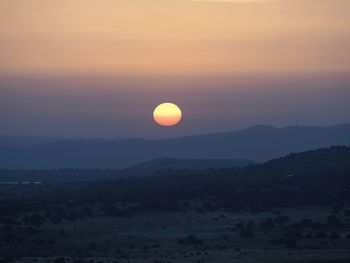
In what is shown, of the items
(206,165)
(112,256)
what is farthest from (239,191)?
(206,165)

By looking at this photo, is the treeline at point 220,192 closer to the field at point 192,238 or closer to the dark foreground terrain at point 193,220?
the dark foreground terrain at point 193,220

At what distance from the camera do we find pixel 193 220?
72.8 meters

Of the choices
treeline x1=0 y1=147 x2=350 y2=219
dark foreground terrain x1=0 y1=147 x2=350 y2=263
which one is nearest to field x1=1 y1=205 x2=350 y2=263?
dark foreground terrain x1=0 y1=147 x2=350 y2=263

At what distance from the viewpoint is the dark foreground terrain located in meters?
54.1

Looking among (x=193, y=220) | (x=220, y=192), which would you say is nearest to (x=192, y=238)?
(x=193, y=220)

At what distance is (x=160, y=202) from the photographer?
8144 centimetres

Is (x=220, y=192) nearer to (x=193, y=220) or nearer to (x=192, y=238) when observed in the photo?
(x=193, y=220)

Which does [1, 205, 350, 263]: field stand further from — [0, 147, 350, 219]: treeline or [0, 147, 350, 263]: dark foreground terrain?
[0, 147, 350, 219]: treeline

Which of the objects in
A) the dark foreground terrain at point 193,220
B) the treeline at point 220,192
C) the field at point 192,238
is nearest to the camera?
the field at point 192,238

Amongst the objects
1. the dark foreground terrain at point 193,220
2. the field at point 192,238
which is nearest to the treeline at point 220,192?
the dark foreground terrain at point 193,220

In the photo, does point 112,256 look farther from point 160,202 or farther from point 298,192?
point 298,192

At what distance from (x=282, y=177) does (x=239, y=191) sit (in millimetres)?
11595

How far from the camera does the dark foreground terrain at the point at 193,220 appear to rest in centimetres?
5409

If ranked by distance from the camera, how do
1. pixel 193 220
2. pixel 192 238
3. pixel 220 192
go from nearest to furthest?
pixel 192 238
pixel 193 220
pixel 220 192
